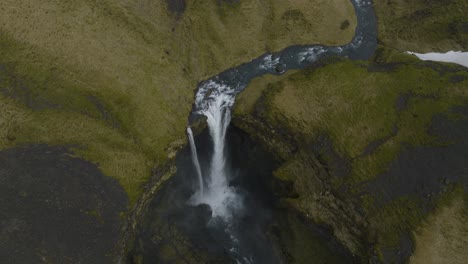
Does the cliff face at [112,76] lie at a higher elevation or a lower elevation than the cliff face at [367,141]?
higher

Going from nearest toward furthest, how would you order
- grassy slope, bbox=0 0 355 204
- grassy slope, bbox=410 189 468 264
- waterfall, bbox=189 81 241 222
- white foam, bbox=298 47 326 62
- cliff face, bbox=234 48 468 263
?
grassy slope, bbox=410 189 468 264, cliff face, bbox=234 48 468 263, grassy slope, bbox=0 0 355 204, waterfall, bbox=189 81 241 222, white foam, bbox=298 47 326 62

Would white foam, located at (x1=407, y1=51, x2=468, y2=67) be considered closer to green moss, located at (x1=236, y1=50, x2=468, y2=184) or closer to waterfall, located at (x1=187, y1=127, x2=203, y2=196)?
green moss, located at (x1=236, y1=50, x2=468, y2=184)

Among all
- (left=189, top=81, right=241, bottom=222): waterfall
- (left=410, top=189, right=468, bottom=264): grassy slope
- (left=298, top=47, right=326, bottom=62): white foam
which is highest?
(left=298, top=47, right=326, bottom=62): white foam

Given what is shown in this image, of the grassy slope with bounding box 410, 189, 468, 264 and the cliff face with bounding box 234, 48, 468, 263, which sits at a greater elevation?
the cliff face with bounding box 234, 48, 468, 263

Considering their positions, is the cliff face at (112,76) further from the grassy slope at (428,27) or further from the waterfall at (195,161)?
the grassy slope at (428,27)

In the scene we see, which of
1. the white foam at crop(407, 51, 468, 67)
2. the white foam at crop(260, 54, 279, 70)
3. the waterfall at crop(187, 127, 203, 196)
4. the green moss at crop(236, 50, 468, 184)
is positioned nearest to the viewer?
the green moss at crop(236, 50, 468, 184)

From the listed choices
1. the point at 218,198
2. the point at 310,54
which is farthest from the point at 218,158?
the point at 310,54

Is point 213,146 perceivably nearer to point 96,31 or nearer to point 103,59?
point 103,59

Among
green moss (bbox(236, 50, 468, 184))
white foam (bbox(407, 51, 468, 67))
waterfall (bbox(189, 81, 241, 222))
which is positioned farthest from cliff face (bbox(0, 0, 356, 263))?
white foam (bbox(407, 51, 468, 67))

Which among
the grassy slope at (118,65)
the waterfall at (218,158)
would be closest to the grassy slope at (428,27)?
the grassy slope at (118,65)
